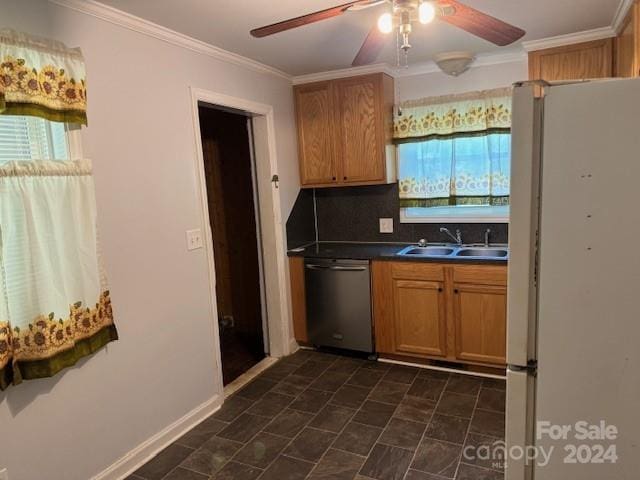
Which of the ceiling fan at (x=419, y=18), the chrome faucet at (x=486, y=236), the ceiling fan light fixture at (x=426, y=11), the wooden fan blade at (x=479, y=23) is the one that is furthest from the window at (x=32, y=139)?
the chrome faucet at (x=486, y=236)

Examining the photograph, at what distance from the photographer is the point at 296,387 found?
3.12 m

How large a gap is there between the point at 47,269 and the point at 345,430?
179cm

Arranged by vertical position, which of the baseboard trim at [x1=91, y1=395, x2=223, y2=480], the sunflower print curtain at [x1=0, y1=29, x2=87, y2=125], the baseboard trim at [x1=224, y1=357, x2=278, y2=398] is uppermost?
the sunflower print curtain at [x1=0, y1=29, x2=87, y2=125]

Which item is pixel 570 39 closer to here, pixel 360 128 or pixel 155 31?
pixel 360 128

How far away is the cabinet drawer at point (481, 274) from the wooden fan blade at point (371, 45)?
157 cm

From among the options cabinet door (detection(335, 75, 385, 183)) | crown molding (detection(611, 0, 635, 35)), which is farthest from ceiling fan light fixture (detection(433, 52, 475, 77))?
crown molding (detection(611, 0, 635, 35))

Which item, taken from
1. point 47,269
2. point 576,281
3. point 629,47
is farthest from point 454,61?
point 47,269

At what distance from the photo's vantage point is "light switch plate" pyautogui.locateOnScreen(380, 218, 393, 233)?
3.88 meters

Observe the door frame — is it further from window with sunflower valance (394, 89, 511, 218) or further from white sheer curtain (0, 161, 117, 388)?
window with sunflower valance (394, 89, 511, 218)

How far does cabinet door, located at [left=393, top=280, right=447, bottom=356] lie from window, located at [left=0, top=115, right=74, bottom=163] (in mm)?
2329

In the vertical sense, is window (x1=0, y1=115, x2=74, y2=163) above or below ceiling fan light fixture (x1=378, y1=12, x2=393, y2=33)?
below

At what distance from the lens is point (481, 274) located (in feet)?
9.93

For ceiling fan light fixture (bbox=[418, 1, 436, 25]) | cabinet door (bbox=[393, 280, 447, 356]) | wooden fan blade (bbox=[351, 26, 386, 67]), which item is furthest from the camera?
cabinet door (bbox=[393, 280, 447, 356])

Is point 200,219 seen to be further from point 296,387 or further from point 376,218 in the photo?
point 376,218
